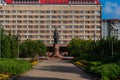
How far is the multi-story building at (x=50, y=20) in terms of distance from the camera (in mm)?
150000

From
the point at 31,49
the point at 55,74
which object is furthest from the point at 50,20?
the point at 55,74

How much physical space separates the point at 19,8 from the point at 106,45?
66.8 meters

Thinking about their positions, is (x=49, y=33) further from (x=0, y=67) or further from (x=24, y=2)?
(x=0, y=67)

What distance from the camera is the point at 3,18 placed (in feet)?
492

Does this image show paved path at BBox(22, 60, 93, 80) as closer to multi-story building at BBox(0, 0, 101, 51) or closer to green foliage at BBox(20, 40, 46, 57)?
green foliage at BBox(20, 40, 46, 57)

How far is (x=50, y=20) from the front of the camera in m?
150

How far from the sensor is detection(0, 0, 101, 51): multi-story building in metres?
150

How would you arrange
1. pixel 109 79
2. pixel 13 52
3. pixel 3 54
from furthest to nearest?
1. pixel 13 52
2. pixel 3 54
3. pixel 109 79

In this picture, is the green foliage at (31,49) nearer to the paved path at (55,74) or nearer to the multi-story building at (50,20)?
the multi-story building at (50,20)

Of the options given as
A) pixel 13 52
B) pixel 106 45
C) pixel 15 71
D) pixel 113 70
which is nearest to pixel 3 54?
pixel 13 52

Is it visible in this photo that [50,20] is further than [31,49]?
Yes

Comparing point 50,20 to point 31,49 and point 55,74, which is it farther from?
point 55,74

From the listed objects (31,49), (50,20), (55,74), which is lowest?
(31,49)

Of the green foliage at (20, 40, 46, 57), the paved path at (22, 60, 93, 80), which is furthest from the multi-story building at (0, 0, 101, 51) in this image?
the paved path at (22, 60, 93, 80)
